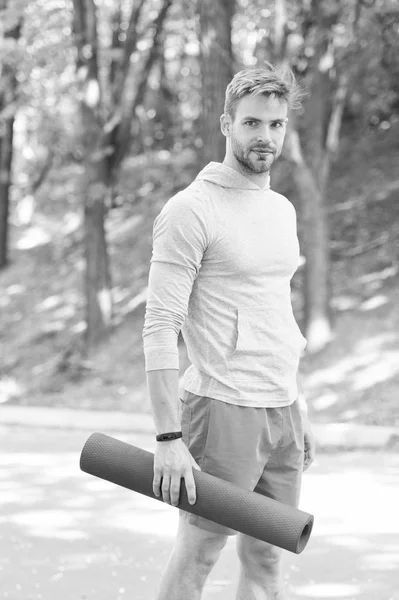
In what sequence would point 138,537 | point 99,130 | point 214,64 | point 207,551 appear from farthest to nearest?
point 99,130 → point 214,64 → point 138,537 → point 207,551

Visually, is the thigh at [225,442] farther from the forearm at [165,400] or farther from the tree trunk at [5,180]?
the tree trunk at [5,180]

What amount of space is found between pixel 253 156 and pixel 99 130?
1189 cm

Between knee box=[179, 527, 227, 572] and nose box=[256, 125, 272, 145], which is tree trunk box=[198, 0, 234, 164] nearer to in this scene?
nose box=[256, 125, 272, 145]

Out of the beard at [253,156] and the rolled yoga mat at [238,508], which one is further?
the beard at [253,156]

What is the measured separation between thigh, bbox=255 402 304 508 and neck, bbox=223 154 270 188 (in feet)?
2.50

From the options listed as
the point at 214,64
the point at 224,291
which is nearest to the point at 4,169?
the point at 214,64

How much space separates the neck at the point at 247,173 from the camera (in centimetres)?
324

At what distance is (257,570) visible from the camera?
3.41m

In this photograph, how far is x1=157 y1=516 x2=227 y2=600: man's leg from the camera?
10.5ft

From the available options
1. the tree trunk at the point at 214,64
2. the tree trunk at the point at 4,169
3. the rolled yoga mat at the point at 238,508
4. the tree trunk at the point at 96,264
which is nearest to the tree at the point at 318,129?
the tree trunk at the point at 214,64

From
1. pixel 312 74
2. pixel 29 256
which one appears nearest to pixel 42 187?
pixel 29 256

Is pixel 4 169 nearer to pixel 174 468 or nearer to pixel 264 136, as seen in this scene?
pixel 264 136

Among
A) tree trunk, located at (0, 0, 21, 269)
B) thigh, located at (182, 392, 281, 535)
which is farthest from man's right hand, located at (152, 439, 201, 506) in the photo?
tree trunk, located at (0, 0, 21, 269)

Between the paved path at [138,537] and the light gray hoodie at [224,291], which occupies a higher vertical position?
the light gray hoodie at [224,291]
